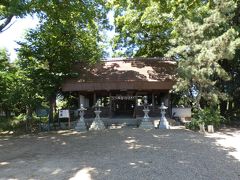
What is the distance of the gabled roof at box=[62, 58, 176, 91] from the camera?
1920 centimetres

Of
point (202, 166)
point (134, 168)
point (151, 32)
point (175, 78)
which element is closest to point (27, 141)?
point (134, 168)

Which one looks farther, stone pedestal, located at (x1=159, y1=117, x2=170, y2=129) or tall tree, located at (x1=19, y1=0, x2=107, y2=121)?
tall tree, located at (x1=19, y1=0, x2=107, y2=121)

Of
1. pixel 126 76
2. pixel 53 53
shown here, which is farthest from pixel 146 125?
pixel 53 53

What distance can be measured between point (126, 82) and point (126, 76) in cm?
83

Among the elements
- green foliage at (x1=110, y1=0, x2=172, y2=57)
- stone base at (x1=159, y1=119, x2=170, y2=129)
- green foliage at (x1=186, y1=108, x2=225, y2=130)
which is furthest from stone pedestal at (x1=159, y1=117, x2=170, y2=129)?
green foliage at (x1=110, y1=0, x2=172, y2=57)

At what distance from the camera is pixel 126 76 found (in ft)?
65.1

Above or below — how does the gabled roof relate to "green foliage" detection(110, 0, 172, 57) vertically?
below

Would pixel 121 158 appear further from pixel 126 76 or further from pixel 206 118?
pixel 126 76

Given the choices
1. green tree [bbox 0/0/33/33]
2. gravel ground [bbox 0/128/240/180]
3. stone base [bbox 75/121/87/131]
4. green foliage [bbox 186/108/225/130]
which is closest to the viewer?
gravel ground [bbox 0/128/240/180]

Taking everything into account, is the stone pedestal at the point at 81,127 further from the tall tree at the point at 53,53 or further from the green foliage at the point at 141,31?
the green foliage at the point at 141,31

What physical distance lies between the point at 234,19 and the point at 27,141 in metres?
14.6

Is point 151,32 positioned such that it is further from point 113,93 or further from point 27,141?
point 27,141

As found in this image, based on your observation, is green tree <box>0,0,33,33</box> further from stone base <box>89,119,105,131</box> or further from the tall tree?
stone base <box>89,119,105,131</box>

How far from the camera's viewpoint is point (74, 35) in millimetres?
21328
